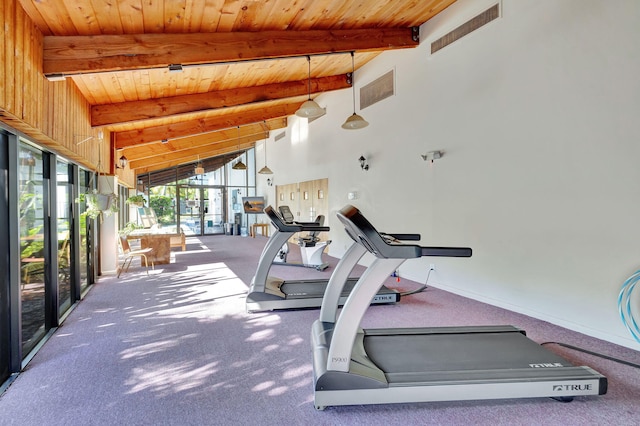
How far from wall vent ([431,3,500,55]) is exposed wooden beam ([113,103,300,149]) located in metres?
4.81

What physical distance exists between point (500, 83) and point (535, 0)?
34.9 inches

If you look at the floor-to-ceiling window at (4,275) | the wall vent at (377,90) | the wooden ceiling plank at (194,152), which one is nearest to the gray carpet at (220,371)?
the floor-to-ceiling window at (4,275)

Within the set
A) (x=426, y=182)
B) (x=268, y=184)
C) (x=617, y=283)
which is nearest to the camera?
(x=617, y=283)

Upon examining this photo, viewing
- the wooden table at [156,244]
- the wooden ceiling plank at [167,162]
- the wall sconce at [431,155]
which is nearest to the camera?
the wall sconce at [431,155]

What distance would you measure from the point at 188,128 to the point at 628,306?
24.8ft

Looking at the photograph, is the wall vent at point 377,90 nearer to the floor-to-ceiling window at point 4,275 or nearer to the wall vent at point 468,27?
the wall vent at point 468,27

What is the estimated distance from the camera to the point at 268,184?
43.5 feet

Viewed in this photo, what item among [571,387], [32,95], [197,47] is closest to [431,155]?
[197,47]

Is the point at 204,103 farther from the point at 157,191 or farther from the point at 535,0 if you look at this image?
the point at 157,191

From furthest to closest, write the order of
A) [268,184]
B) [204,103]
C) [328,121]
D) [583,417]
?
[268,184], [328,121], [204,103], [583,417]

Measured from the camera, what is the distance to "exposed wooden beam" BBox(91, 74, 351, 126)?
513cm

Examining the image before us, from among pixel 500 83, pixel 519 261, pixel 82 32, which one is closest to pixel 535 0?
pixel 500 83

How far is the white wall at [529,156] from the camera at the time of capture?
10.4 ft

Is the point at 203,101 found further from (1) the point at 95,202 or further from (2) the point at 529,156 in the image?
(2) the point at 529,156
